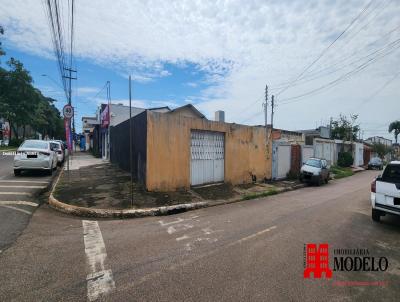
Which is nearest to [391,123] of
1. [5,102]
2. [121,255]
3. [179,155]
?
[179,155]

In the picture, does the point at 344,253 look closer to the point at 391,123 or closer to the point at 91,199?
the point at 91,199

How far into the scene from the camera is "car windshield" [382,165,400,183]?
20.4ft

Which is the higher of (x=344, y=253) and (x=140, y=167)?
(x=140, y=167)

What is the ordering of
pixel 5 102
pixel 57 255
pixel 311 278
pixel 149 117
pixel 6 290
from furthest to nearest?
pixel 5 102 → pixel 149 117 → pixel 57 255 → pixel 311 278 → pixel 6 290

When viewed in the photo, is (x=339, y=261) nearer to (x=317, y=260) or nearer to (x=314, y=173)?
(x=317, y=260)

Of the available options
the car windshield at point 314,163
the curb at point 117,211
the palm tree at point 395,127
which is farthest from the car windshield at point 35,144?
the palm tree at point 395,127

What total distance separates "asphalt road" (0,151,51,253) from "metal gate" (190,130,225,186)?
5.66 m

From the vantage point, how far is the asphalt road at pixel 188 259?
3.14 metres

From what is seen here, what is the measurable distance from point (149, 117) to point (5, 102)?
132 feet

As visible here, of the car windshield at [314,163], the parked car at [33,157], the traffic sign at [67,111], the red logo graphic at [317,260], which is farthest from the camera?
the car windshield at [314,163]

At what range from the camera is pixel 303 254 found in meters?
4.39

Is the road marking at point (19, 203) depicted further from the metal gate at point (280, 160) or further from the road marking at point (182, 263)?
the metal gate at point (280, 160)

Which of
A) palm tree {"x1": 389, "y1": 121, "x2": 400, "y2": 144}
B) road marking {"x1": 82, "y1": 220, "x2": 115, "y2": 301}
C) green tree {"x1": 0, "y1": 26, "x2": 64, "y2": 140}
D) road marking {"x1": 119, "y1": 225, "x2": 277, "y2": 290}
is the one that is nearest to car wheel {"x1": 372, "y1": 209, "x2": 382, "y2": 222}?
road marking {"x1": 119, "y1": 225, "x2": 277, "y2": 290}

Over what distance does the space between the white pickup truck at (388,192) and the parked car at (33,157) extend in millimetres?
13120
